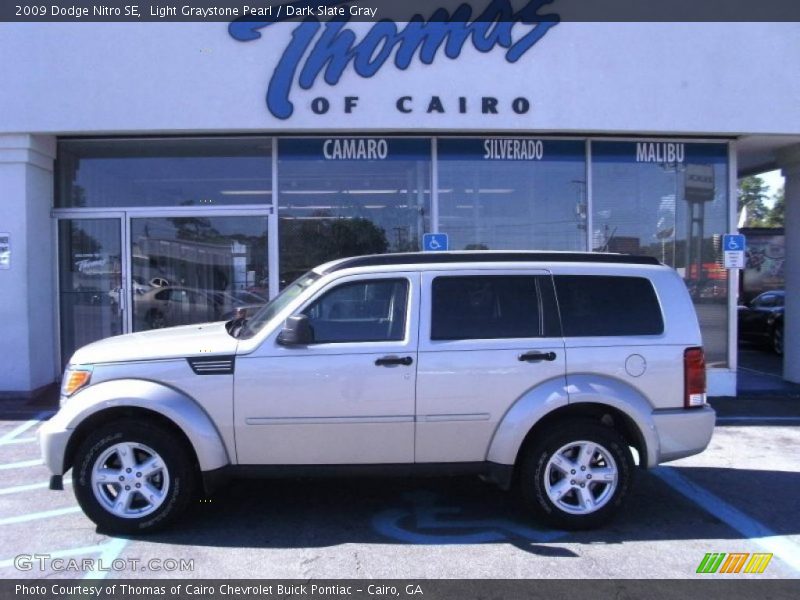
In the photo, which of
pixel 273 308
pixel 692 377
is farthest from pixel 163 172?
pixel 692 377

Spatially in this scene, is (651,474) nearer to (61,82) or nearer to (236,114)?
(236,114)

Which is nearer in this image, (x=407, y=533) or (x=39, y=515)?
(x=407, y=533)

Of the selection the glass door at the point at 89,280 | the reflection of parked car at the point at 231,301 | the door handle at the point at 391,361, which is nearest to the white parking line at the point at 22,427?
the glass door at the point at 89,280

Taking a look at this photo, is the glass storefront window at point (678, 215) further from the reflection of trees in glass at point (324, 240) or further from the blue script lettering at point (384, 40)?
the reflection of trees in glass at point (324, 240)

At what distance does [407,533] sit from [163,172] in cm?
730

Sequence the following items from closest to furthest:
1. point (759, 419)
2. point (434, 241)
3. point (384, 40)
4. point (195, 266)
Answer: point (759, 419), point (384, 40), point (434, 241), point (195, 266)

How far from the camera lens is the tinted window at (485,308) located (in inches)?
196

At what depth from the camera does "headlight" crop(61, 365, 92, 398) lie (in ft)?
15.9

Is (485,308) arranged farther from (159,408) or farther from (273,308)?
(159,408)

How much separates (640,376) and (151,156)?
7.99 meters

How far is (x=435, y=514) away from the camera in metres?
5.31

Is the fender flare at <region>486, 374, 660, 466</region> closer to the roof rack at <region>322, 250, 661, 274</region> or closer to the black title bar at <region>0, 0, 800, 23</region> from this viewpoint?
the roof rack at <region>322, 250, 661, 274</region>

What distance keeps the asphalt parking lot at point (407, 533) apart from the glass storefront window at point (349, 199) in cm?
465

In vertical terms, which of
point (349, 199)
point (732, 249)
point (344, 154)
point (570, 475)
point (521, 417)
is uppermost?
point (344, 154)
